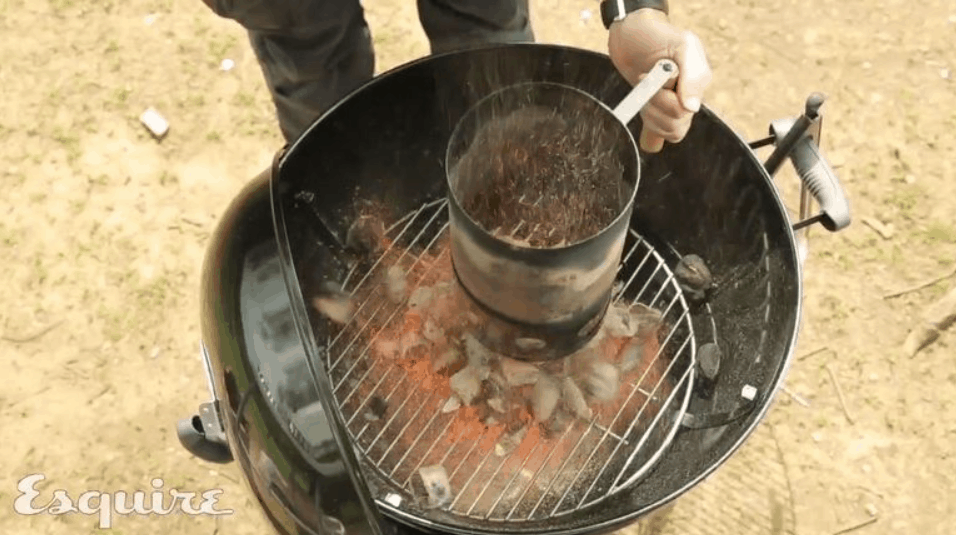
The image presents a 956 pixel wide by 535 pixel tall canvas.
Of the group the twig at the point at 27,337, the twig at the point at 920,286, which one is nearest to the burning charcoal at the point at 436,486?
the twig at the point at 27,337

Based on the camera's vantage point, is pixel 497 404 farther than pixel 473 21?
No

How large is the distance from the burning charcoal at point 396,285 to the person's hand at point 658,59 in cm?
59

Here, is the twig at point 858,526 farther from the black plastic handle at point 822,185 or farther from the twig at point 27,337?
the twig at point 27,337

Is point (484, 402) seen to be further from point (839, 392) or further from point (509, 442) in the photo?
point (839, 392)

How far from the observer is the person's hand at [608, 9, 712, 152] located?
1572mm

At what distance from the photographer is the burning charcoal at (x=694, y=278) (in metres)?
1.90

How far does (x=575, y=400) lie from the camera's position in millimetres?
1773

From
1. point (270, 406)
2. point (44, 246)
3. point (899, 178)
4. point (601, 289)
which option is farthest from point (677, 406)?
point (44, 246)

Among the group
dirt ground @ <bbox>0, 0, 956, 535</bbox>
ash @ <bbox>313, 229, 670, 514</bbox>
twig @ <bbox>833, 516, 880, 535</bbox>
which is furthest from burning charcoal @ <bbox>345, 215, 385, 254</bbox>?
twig @ <bbox>833, 516, 880, 535</bbox>

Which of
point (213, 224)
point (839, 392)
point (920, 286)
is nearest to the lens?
point (839, 392)

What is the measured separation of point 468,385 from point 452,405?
0.18ft

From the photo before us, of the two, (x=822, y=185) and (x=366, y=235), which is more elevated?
(x=822, y=185)

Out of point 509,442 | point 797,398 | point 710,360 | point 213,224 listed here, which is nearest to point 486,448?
point 509,442

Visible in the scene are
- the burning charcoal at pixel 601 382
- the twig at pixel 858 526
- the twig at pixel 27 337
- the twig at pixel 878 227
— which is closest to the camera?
the burning charcoal at pixel 601 382
